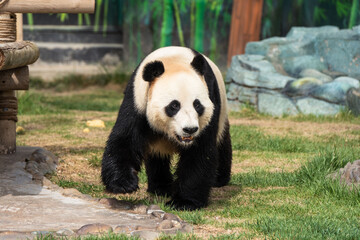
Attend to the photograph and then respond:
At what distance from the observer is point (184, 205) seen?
4.23m

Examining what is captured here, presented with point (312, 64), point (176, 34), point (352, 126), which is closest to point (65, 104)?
point (176, 34)

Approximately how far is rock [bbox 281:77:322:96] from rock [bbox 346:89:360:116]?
499 millimetres

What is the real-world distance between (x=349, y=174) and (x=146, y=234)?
1894 millimetres

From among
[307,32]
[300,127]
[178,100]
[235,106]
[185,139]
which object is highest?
[178,100]

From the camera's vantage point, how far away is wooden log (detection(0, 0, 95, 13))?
15.7ft

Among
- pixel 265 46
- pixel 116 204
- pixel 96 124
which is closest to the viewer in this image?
pixel 116 204

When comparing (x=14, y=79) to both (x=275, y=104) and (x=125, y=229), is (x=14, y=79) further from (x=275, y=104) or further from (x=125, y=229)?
(x=275, y=104)

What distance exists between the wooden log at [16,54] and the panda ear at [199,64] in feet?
4.34

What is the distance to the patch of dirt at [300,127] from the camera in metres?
7.50

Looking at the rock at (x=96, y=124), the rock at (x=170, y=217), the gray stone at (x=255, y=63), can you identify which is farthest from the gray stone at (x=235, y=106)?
the rock at (x=170, y=217)

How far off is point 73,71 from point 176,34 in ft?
7.10

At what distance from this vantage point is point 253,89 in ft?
29.9

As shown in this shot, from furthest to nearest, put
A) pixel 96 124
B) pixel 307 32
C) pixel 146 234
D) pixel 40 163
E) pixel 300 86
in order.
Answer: pixel 307 32 < pixel 300 86 < pixel 96 124 < pixel 40 163 < pixel 146 234

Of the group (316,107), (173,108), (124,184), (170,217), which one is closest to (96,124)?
(316,107)
